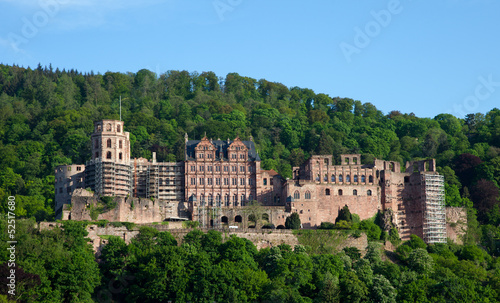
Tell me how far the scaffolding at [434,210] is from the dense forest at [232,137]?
13.6 feet

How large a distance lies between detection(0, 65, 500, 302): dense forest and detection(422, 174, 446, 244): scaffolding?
4130 mm


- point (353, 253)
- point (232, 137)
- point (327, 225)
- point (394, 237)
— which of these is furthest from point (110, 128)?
point (394, 237)

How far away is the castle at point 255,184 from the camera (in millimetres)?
109125

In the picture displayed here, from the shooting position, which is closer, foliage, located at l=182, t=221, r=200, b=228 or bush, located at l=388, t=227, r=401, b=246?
foliage, located at l=182, t=221, r=200, b=228

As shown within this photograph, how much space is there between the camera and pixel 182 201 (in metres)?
108

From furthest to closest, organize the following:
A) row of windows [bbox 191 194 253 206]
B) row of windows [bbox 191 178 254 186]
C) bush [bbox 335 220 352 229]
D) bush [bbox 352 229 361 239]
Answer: row of windows [bbox 191 178 254 186], row of windows [bbox 191 194 253 206], bush [bbox 335 220 352 229], bush [bbox 352 229 361 239]

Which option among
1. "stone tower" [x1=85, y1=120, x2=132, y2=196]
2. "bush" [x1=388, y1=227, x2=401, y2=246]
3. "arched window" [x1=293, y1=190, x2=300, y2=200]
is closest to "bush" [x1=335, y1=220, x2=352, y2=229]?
"bush" [x1=388, y1=227, x2=401, y2=246]

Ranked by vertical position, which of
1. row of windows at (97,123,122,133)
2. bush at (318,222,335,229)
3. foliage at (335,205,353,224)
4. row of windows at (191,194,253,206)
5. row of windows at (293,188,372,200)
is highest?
row of windows at (97,123,122,133)

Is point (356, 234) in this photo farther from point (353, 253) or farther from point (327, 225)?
point (327, 225)

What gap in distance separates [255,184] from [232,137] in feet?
92.2

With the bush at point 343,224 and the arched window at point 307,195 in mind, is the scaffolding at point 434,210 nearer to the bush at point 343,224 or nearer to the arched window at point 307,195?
the bush at point 343,224

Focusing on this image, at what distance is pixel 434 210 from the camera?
111750mm

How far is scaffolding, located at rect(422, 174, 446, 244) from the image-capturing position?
110562 mm

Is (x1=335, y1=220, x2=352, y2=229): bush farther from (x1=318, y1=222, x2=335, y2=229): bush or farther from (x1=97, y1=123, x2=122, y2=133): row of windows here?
(x1=97, y1=123, x2=122, y2=133): row of windows
